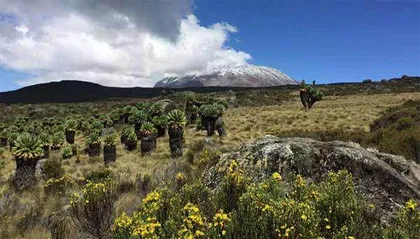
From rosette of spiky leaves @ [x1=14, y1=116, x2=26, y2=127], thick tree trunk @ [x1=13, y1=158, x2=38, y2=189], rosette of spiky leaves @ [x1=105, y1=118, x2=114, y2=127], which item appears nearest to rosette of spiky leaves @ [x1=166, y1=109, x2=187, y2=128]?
thick tree trunk @ [x1=13, y1=158, x2=38, y2=189]

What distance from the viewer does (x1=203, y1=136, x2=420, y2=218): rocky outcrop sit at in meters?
8.77

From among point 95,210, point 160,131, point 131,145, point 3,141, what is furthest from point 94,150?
point 95,210

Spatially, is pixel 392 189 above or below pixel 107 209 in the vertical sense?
above

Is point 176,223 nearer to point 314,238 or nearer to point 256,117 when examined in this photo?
point 314,238

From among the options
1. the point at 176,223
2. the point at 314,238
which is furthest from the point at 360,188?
the point at 176,223

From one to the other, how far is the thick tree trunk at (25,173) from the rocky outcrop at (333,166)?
18.1m

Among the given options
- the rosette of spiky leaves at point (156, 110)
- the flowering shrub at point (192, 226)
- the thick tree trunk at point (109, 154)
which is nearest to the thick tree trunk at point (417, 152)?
the flowering shrub at point (192, 226)

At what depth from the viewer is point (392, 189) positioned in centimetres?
878

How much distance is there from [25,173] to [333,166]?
2217 centimetres

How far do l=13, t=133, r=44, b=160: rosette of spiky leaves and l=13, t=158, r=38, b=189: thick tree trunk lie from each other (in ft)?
1.08

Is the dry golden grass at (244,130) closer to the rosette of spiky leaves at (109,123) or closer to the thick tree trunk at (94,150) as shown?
the thick tree trunk at (94,150)

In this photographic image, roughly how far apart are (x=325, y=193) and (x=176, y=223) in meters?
2.59

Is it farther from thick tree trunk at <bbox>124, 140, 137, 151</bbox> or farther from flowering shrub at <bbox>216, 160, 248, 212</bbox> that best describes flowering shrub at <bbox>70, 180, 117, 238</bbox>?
thick tree trunk at <bbox>124, 140, 137, 151</bbox>

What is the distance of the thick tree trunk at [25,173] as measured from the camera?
24.4m
